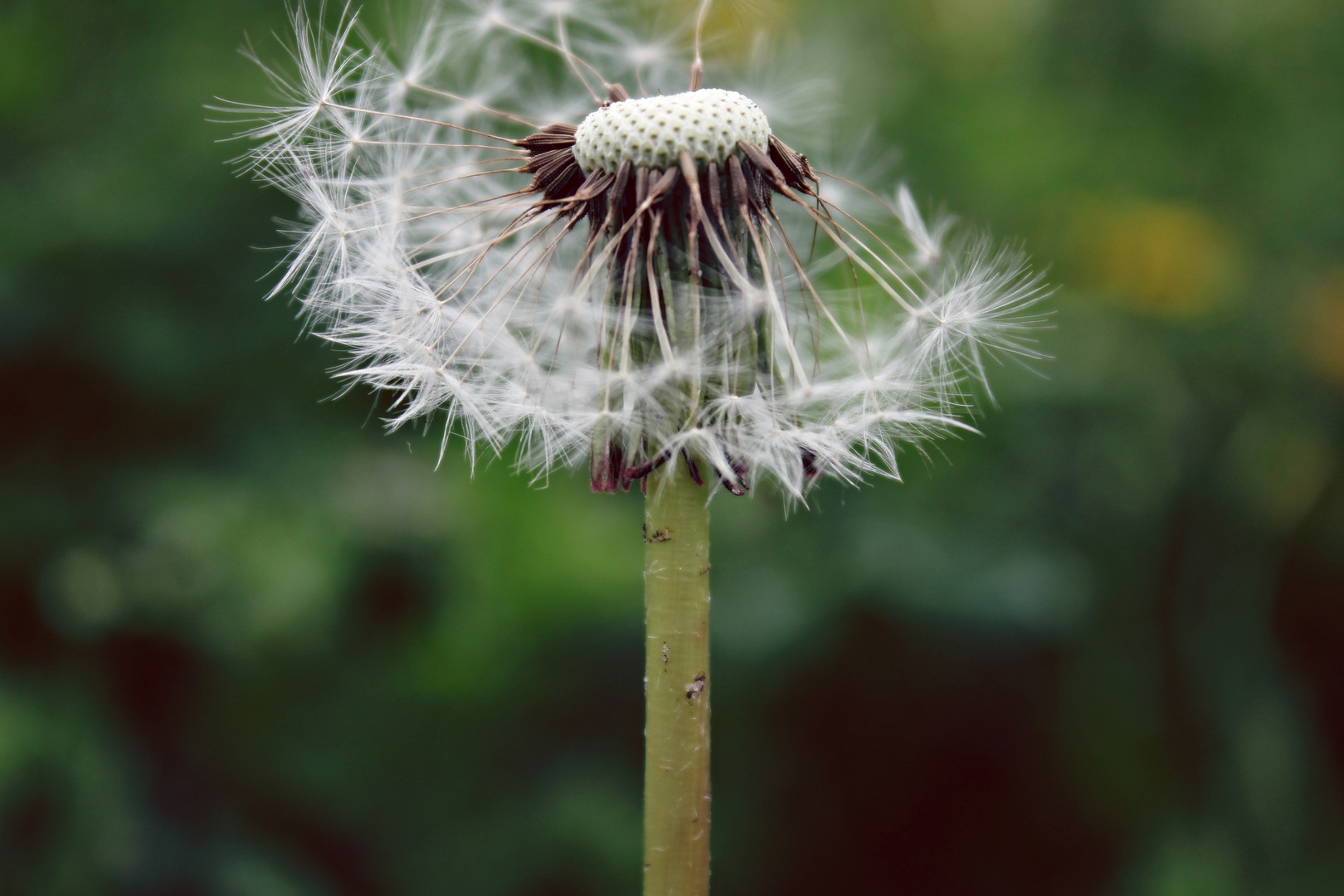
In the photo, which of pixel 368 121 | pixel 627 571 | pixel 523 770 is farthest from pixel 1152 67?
pixel 523 770

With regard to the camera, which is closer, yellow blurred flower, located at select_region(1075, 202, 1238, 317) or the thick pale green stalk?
the thick pale green stalk

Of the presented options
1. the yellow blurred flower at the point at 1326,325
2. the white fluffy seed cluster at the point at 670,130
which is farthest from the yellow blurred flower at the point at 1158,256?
the white fluffy seed cluster at the point at 670,130

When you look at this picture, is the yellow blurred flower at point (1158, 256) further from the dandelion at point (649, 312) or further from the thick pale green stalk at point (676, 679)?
the thick pale green stalk at point (676, 679)

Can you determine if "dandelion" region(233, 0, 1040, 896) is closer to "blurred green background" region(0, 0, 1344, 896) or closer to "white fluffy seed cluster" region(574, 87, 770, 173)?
"white fluffy seed cluster" region(574, 87, 770, 173)

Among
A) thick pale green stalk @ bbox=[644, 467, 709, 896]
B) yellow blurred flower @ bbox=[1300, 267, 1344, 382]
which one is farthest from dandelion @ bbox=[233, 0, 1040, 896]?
yellow blurred flower @ bbox=[1300, 267, 1344, 382]

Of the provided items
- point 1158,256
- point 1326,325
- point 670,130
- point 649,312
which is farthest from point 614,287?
point 1326,325

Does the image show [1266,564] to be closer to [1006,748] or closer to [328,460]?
[1006,748]
